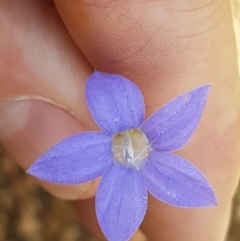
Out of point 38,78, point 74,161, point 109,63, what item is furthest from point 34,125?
point 74,161

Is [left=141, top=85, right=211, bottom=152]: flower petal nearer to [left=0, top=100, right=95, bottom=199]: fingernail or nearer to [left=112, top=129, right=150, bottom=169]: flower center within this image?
[left=112, top=129, right=150, bottom=169]: flower center

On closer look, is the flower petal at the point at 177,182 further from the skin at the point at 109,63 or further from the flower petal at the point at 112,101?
the skin at the point at 109,63

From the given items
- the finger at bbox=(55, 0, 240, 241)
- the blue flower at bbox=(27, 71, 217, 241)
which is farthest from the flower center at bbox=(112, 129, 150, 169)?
the finger at bbox=(55, 0, 240, 241)

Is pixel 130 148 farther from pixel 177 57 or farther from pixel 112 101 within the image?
pixel 177 57

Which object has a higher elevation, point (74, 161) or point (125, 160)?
point (74, 161)

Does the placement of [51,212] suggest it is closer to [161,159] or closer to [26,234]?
[26,234]

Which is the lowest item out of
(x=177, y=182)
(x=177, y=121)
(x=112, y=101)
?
(x=177, y=182)

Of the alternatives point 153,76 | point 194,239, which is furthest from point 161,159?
point 194,239
